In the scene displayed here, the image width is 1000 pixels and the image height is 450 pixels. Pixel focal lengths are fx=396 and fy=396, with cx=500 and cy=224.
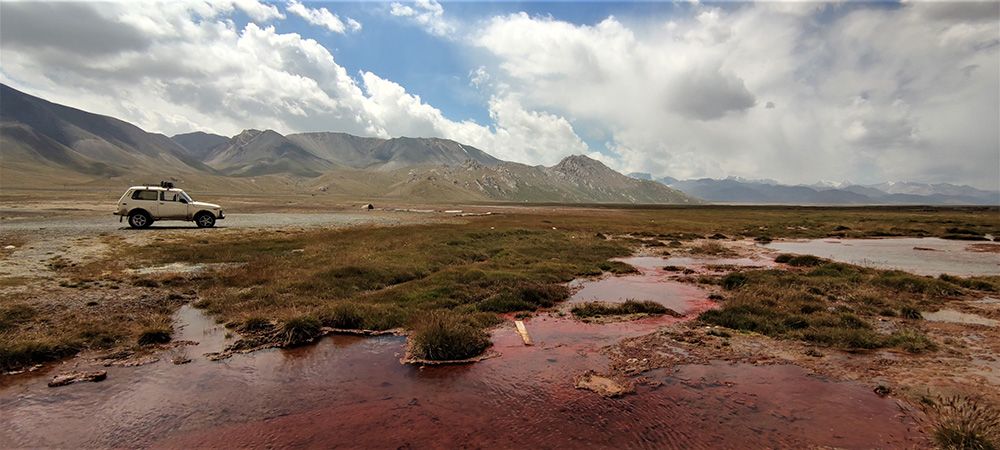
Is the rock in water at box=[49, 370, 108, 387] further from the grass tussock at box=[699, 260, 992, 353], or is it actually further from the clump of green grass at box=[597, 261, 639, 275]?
the clump of green grass at box=[597, 261, 639, 275]

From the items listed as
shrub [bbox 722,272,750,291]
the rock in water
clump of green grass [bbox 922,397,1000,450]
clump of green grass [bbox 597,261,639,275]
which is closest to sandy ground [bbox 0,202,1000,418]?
clump of green grass [bbox 922,397,1000,450]

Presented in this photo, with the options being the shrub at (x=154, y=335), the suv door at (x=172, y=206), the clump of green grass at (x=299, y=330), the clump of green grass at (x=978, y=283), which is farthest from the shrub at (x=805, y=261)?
the suv door at (x=172, y=206)

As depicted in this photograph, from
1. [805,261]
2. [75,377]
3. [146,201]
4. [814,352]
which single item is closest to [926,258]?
[805,261]

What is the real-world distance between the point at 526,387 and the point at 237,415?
6.11m

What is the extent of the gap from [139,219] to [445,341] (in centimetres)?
3522

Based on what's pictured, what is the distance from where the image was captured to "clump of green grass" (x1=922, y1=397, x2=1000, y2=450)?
641 cm

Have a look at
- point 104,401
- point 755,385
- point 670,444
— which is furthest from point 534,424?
point 104,401

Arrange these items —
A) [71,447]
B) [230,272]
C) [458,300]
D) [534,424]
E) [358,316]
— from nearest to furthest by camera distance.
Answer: [71,447], [534,424], [358,316], [458,300], [230,272]

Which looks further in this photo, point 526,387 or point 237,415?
point 526,387

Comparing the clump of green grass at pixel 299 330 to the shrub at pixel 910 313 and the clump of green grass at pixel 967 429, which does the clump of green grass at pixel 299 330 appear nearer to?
the clump of green grass at pixel 967 429

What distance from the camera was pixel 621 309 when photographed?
656 inches

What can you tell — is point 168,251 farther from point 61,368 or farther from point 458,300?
point 458,300

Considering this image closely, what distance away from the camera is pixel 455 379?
392 inches

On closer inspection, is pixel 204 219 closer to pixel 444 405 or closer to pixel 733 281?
pixel 444 405
